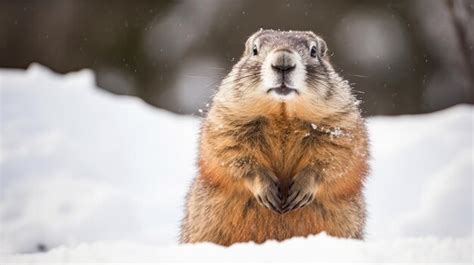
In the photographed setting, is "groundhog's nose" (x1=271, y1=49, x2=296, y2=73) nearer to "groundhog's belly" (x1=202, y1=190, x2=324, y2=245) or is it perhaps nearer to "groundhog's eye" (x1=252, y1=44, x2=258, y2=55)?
"groundhog's eye" (x1=252, y1=44, x2=258, y2=55)

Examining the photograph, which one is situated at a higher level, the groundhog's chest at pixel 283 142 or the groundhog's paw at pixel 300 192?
the groundhog's chest at pixel 283 142

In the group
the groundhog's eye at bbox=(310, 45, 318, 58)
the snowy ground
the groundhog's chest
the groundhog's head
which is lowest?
the snowy ground

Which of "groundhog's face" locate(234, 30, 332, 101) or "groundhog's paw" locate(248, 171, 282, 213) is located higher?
"groundhog's face" locate(234, 30, 332, 101)

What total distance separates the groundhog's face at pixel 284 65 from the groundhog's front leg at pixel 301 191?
34cm

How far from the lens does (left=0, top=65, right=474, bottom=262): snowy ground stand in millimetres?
4207

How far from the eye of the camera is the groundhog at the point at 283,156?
10.2ft

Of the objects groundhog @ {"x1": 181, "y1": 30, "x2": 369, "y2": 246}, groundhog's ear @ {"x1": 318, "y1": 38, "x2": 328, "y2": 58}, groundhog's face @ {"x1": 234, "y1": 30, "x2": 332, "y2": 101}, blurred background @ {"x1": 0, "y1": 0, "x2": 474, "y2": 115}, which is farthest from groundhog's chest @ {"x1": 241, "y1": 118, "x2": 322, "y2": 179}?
blurred background @ {"x1": 0, "y1": 0, "x2": 474, "y2": 115}

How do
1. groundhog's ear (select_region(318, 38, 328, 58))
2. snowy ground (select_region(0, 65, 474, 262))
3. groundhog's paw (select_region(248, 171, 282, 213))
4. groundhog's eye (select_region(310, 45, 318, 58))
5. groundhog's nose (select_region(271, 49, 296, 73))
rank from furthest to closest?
snowy ground (select_region(0, 65, 474, 262))
groundhog's ear (select_region(318, 38, 328, 58))
groundhog's eye (select_region(310, 45, 318, 58))
groundhog's paw (select_region(248, 171, 282, 213))
groundhog's nose (select_region(271, 49, 296, 73))

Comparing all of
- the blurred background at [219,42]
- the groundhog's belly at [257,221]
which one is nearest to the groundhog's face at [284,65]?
the groundhog's belly at [257,221]

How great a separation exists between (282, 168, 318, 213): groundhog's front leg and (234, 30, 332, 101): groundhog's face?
1.11ft

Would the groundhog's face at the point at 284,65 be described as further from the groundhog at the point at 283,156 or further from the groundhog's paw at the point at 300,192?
the groundhog's paw at the point at 300,192

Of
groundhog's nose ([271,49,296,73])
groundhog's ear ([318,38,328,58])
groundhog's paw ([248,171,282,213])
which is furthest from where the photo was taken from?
groundhog's ear ([318,38,328,58])

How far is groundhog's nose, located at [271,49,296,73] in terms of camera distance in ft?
9.68

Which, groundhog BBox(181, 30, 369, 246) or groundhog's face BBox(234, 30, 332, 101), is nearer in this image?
groundhog's face BBox(234, 30, 332, 101)
